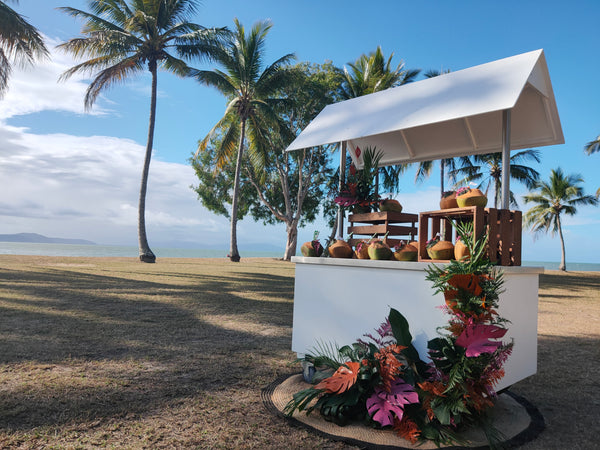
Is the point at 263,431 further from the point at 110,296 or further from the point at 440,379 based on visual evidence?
the point at 110,296

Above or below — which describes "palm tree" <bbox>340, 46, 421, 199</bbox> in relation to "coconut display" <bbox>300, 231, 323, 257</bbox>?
above

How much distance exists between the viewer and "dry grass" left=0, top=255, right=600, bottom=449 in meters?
2.85

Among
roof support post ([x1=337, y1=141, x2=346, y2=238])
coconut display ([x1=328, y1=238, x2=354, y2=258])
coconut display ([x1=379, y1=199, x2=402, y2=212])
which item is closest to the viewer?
coconut display ([x1=328, y1=238, x2=354, y2=258])

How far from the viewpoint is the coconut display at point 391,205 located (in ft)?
13.9

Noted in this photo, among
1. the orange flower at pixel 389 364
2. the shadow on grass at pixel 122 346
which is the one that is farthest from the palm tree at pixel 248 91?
the orange flower at pixel 389 364

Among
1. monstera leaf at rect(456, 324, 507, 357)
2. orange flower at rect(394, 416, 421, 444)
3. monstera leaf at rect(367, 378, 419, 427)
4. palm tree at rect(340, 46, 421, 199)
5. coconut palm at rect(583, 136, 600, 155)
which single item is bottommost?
orange flower at rect(394, 416, 421, 444)

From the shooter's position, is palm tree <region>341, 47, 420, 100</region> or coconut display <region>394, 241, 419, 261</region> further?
palm tree <region>341, 47, 420, 100</region>

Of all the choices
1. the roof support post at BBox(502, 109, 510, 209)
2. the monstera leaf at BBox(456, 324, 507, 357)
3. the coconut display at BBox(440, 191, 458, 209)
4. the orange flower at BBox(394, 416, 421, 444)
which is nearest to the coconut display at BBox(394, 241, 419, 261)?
the coconut display at BBox(440, 191, 458, 209)

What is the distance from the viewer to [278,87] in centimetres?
2091

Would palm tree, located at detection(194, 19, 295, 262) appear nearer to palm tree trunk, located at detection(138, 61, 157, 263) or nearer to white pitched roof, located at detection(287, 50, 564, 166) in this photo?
palm tree trunk, located at detection(138, 61, 157, 263)

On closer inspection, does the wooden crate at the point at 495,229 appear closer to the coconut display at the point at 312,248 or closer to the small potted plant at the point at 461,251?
the small potted plant at the point at 461,251

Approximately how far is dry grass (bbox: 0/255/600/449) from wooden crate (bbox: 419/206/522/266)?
51.0 inches

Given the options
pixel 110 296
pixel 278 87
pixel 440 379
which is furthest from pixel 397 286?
pixel 278 87

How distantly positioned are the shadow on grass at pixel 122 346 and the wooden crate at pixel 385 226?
1.62m
